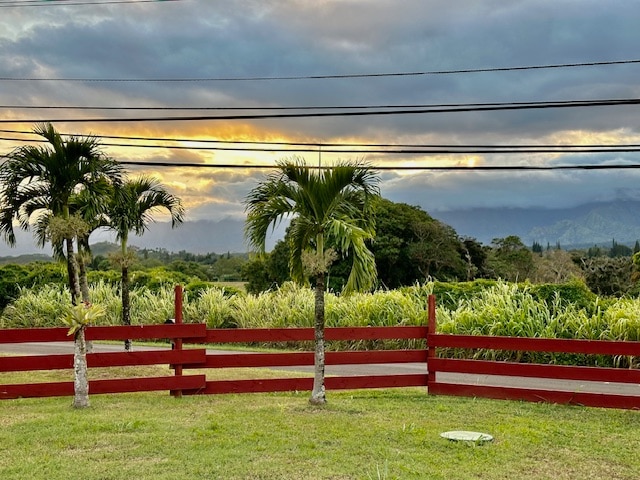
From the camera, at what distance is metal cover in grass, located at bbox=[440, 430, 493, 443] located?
7102 mm

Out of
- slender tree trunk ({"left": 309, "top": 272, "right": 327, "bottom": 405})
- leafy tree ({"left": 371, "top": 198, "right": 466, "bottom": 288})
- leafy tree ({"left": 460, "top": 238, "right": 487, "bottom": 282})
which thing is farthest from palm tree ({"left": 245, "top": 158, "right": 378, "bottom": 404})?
leafy tree ({"left": 460, "top": 238, "right": 487, "bottom": 282})

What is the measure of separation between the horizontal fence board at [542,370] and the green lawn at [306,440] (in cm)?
45

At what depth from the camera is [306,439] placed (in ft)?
23.3

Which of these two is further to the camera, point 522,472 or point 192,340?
point 192,340

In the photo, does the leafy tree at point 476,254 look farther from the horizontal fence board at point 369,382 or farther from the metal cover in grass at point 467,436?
the metal cover in grass at point 467,436

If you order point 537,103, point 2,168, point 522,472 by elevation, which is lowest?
point 522,472

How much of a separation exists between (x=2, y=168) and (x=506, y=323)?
1094 centimetres

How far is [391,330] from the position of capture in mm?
10008

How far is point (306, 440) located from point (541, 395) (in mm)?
4105

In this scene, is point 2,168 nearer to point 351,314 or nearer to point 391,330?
point 391,330


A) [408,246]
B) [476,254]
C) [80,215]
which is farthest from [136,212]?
[476,254]

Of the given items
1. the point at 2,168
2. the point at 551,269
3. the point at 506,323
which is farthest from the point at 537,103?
the point at 551,269

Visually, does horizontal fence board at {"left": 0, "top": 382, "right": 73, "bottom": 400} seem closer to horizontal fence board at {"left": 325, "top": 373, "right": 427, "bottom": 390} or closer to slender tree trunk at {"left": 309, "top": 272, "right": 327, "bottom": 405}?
slender tree trunk at {"left": 309, "top": 272, "right": 327, "bottom": 405}

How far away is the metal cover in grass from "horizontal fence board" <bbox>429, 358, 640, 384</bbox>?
2272 mm
